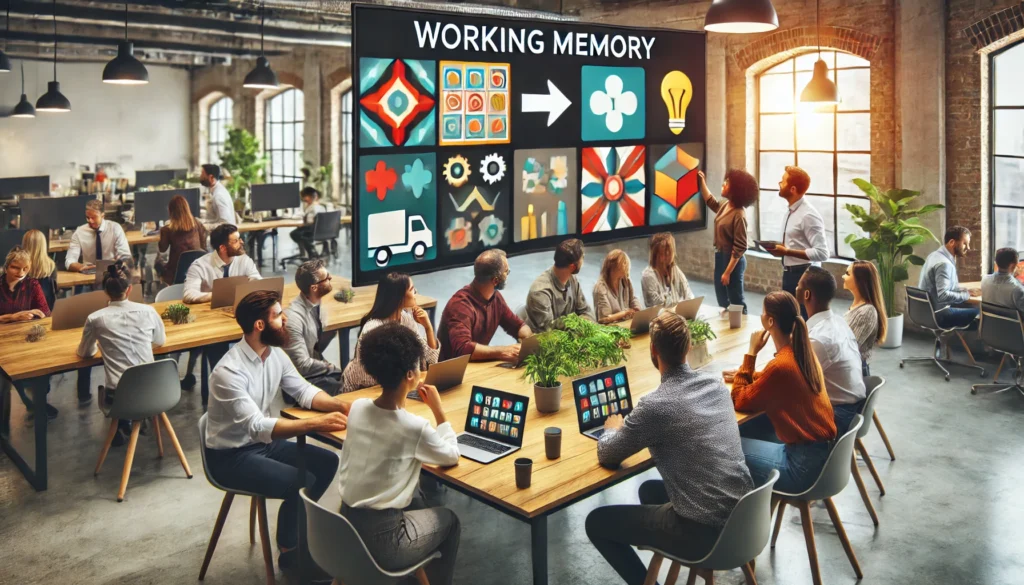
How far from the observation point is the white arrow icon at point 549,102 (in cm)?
636

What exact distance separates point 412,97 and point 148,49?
14.0 m

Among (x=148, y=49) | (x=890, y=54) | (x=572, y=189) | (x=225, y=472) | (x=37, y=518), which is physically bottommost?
(x=37, y=518)

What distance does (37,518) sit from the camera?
5.16 m

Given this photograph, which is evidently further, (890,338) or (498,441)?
(890,338)

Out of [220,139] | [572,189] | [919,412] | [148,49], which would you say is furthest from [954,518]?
[220,139]

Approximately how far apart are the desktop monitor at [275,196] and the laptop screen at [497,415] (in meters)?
10.4

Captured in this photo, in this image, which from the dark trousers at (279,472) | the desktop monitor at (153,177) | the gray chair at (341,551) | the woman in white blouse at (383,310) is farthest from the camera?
the desktop monitor at (153,177)

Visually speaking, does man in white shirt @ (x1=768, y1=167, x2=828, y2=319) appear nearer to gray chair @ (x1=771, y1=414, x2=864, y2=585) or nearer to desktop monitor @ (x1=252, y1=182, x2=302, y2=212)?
gray chair @ (x1=771, y1=414, x2=864, y2=585)

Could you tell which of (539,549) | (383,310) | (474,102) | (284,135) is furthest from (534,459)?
(284,135)

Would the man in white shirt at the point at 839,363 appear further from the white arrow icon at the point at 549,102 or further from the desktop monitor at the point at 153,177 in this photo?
the desktop monitor at the point at 153,177

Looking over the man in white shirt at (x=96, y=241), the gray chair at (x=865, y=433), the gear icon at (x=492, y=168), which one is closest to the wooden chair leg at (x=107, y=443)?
the gear icon at (x=492, y=168)

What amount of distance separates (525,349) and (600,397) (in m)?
0.97

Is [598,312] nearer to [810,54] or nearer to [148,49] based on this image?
[810,54]

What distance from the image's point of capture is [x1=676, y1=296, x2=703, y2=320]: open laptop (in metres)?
5.95
